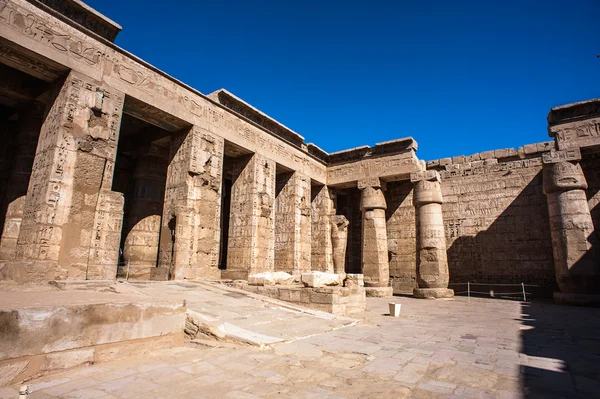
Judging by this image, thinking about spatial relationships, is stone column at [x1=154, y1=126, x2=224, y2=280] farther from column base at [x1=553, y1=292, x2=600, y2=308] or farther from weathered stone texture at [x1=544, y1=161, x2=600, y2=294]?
weathered stone texture at [x1=544, y1=161, x2=600, y2=294]

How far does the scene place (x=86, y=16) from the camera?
8172 mm

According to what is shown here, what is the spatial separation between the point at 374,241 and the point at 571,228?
658cm

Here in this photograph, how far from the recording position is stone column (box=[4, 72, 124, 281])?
22.9 feet

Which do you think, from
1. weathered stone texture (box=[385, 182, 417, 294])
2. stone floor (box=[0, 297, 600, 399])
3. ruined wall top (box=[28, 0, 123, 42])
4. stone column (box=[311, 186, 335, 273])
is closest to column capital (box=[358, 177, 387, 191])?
weathered stone texture (box=[385, 182, 417, 294])

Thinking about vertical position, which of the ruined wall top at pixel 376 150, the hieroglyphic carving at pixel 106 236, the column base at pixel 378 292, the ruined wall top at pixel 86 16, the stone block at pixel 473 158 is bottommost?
the column base at pixel 378 292

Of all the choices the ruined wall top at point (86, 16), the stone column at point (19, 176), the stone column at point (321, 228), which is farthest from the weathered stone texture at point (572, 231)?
the stone column at point (19, 176)

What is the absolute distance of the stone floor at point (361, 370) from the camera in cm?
285

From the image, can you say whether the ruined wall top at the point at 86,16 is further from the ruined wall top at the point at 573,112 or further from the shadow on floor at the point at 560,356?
the ruined wall top at the point at 573,112

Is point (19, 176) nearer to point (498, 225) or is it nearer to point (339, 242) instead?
point (339, 242)

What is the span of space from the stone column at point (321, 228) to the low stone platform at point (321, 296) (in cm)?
713

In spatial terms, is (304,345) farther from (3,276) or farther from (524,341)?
(3,276)

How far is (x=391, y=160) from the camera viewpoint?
14578mm

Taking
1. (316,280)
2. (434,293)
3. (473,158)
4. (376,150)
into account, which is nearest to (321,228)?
(376,150)

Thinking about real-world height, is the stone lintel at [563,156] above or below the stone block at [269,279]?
above
